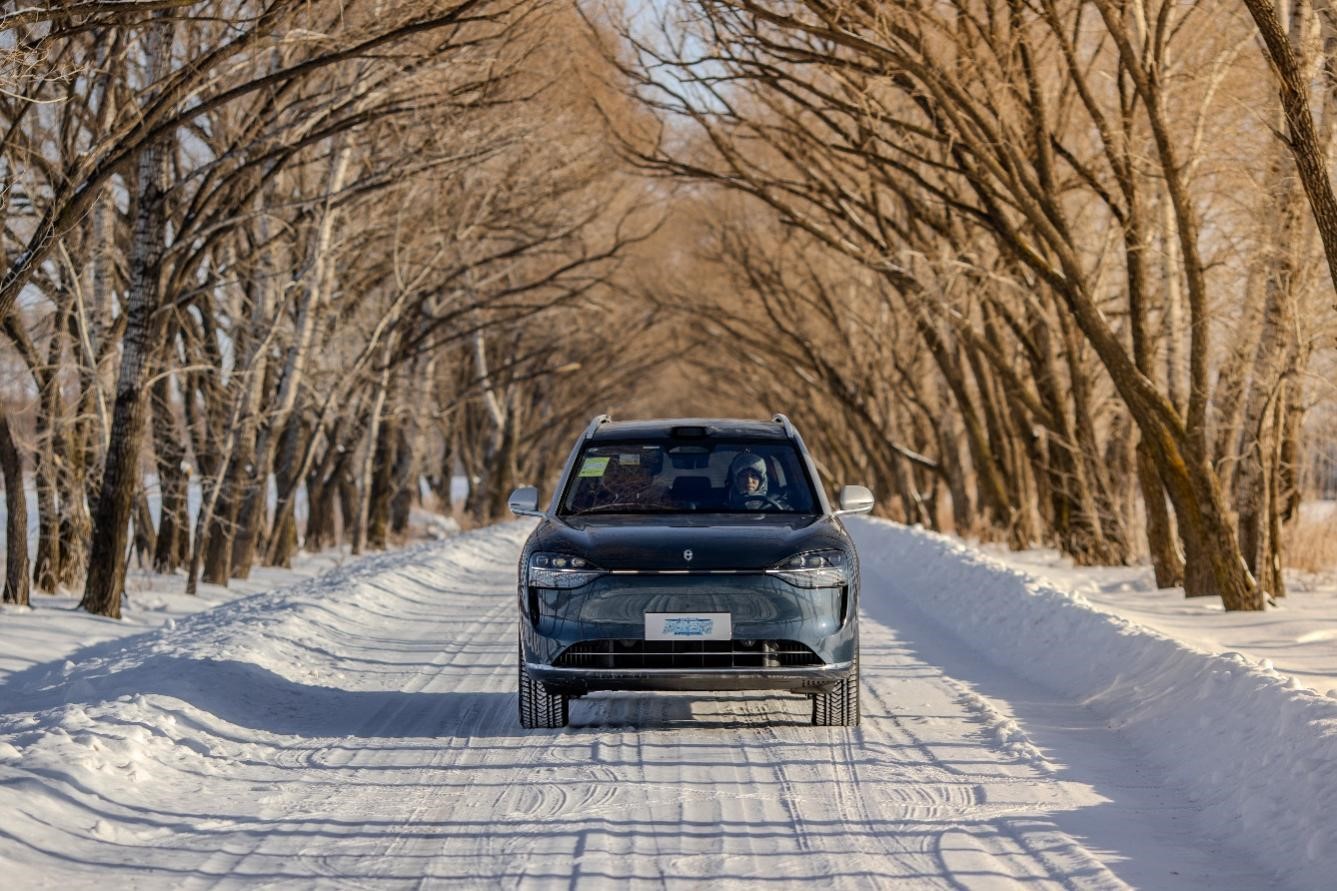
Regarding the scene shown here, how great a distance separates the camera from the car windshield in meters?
9.98

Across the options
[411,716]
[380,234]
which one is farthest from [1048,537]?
[411,716]

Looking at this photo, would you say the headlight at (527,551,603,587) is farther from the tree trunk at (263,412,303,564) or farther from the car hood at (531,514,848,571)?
the tree trunk at (263,412,303,564)

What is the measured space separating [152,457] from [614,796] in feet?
58.9

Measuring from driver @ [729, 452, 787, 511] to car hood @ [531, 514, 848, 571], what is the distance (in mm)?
415

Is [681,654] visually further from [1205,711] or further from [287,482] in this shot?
[287,482]

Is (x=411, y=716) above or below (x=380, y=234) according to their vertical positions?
below

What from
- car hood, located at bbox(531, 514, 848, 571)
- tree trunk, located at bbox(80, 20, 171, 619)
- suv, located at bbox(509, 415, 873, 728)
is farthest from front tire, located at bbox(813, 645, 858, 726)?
tree trunk, located at bbox(80, 20, 171, 619)

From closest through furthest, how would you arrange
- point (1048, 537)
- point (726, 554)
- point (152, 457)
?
1. point (726, 554)
2. point (152, 457)
3. point (1048, 537)

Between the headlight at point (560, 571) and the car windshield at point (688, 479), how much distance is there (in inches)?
34.9

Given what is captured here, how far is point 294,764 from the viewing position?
8297 mm

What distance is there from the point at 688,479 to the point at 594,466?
59 cm

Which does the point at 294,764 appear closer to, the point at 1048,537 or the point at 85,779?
the point at 85,779

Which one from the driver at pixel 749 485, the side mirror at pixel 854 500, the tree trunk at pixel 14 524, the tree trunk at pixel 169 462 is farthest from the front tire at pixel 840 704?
the tree trunk at pixel 169 462

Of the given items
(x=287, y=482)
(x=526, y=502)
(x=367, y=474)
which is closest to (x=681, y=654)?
(x=526, y=502)
